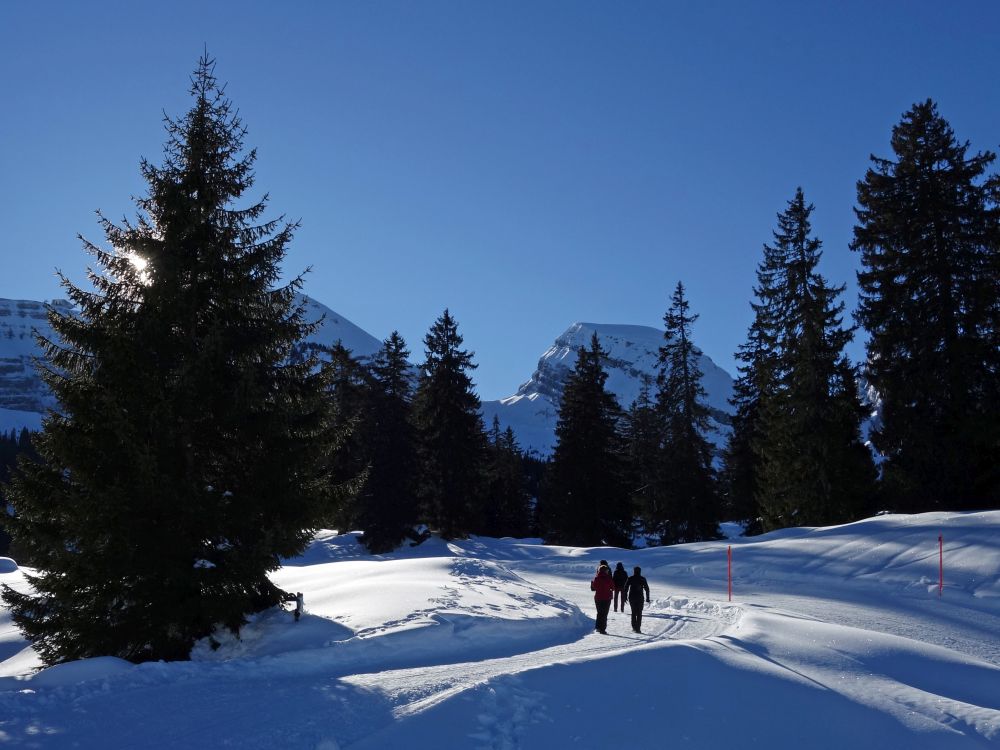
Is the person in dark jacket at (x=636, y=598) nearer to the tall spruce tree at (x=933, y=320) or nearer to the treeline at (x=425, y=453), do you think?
the tall spruce tree at (x=933, y=320)

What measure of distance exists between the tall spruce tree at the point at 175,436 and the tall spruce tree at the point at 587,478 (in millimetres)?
25708

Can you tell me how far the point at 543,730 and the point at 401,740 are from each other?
1.63 m

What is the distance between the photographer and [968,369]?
86.9 feet

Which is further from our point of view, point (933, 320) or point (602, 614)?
point (933, 320)

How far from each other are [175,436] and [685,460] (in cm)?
3374

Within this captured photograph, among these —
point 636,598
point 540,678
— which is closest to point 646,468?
point 636,598

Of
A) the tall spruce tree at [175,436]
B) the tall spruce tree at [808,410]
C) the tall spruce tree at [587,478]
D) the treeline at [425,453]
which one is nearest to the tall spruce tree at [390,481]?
the treeline at [425,453]

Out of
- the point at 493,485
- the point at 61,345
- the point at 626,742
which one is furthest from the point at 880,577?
the point at 493,485

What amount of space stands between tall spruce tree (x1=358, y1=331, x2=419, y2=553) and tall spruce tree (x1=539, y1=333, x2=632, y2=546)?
325 inches

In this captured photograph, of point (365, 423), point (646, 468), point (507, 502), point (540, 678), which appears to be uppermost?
point (365, 423)

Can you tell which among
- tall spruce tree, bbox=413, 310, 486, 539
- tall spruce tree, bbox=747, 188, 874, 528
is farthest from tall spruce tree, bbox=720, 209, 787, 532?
tall spruce tree, bbox=413, 310, 486, 539

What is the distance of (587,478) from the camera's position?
39.1m

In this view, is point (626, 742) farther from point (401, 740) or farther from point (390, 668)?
point (390, 668)

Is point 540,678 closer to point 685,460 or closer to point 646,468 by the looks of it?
point 685,460
